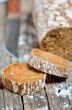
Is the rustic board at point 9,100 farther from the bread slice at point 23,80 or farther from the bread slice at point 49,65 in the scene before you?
the bread slice at point 49,65

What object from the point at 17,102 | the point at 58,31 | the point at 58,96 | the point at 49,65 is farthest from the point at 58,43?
the point at 17,102

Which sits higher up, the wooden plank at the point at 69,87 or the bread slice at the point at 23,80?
the bread slice at the point at 23,80

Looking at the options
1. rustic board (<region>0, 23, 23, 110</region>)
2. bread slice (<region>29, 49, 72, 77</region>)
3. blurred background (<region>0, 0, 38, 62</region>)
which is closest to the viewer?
rustic board (<region>0, 23, 23, 110</region>)

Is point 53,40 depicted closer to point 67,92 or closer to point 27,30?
point 67,92

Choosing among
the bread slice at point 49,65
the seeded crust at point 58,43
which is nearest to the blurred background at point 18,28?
the seeded crust at point 58,43

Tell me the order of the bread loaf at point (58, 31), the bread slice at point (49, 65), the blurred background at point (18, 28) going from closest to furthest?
the bread slice at point (49, 65) → the bread loaf at point (58, 31) → the blurred background at point (18, 28)

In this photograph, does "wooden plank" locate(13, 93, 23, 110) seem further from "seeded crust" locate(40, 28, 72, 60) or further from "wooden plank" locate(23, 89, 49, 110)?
"seeded crust" locate(40, 28, 72, 60)

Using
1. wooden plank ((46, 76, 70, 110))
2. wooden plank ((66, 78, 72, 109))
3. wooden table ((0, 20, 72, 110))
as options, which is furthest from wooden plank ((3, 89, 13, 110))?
wooden plank ((66, 78, 72, 109))

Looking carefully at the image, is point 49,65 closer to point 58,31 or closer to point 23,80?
point 23,80

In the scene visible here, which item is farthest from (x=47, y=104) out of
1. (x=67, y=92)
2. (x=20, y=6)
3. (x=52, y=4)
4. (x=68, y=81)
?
(x=20, y=6)
